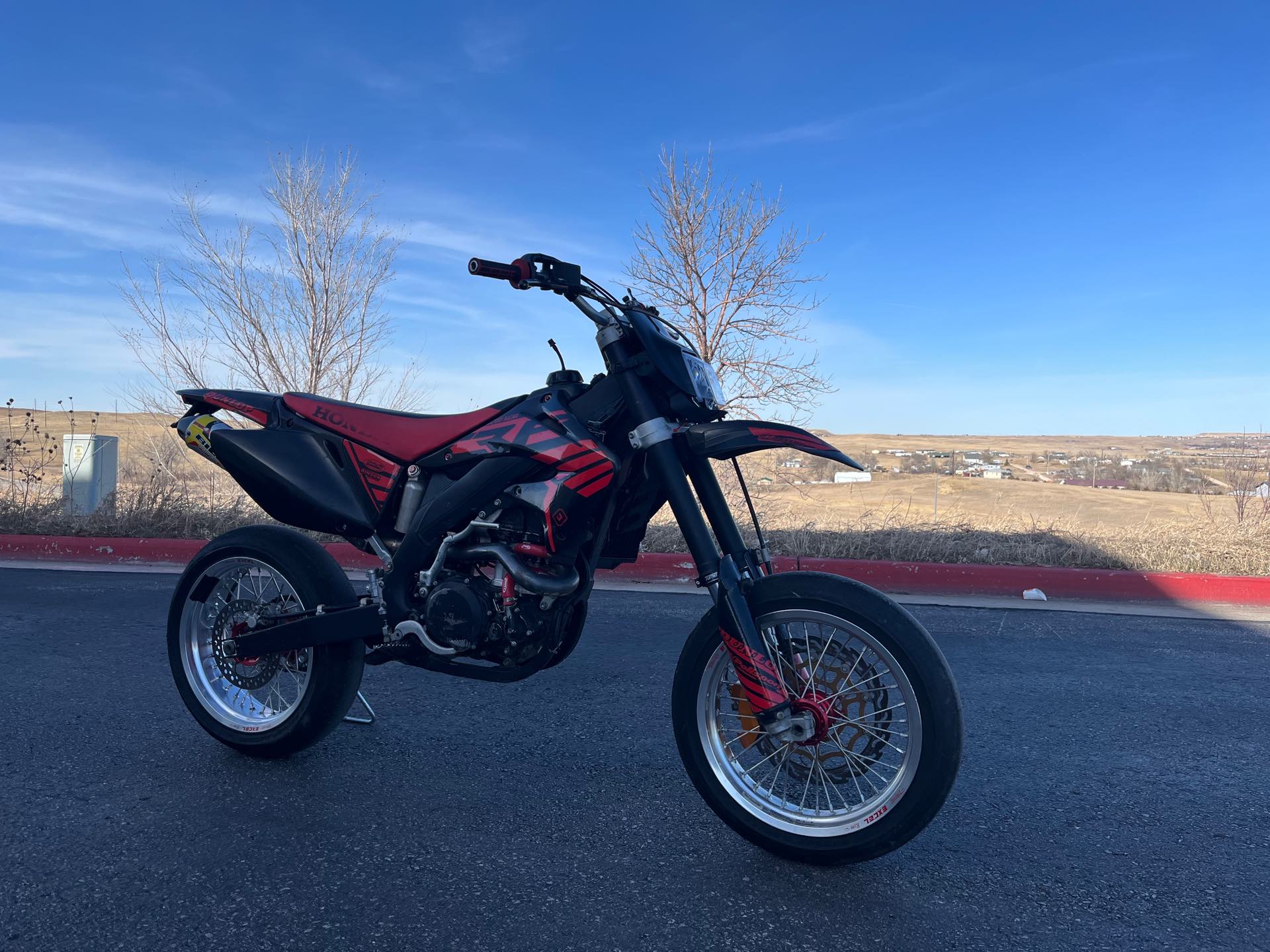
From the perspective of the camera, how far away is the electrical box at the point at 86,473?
32.9ft

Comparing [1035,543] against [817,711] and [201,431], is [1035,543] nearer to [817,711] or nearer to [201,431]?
[817,711]

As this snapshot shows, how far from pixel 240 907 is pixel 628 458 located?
162 cm

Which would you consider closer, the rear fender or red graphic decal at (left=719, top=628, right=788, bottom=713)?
red graphic decal at (left=719, top=628, right=788, bottom=713)

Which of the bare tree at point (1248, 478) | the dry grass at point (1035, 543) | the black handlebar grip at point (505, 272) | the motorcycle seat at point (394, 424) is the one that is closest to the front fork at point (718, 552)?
the black handlebar grip at point (505, 272)

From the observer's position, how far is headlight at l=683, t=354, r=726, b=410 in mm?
2900

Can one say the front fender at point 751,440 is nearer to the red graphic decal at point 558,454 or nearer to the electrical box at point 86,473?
the red graphic decal at point 558,454

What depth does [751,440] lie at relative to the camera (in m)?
2.73

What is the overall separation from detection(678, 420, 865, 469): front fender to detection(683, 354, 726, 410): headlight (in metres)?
0.13

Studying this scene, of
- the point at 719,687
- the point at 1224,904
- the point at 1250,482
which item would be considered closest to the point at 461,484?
the point at 719,687

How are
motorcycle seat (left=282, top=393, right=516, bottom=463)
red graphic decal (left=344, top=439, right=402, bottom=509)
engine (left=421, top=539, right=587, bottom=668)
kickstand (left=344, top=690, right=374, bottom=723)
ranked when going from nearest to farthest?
engine (left=421, top=539, right=587, bottom=668), motorcycle seat (left=282, top=393, right=516, bottom=463), red graphic decal (left=344, top=439, right=402, bottom=509), kickstand (left=344, top=690, right=374, bottom=723)

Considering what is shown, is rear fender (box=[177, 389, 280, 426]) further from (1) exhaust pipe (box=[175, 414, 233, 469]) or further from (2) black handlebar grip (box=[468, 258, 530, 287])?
(2) black handlebar grip (box=[468, 258, 530, 287])

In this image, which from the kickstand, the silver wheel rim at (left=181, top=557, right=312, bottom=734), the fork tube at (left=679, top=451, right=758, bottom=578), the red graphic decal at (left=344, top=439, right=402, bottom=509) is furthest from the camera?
the kickstand

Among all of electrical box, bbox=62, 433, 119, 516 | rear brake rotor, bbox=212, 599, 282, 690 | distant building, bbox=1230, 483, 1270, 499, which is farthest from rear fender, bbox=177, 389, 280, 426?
distant building, bbox=1230, 483, 1270, 499

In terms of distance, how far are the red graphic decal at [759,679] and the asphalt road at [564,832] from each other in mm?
467
